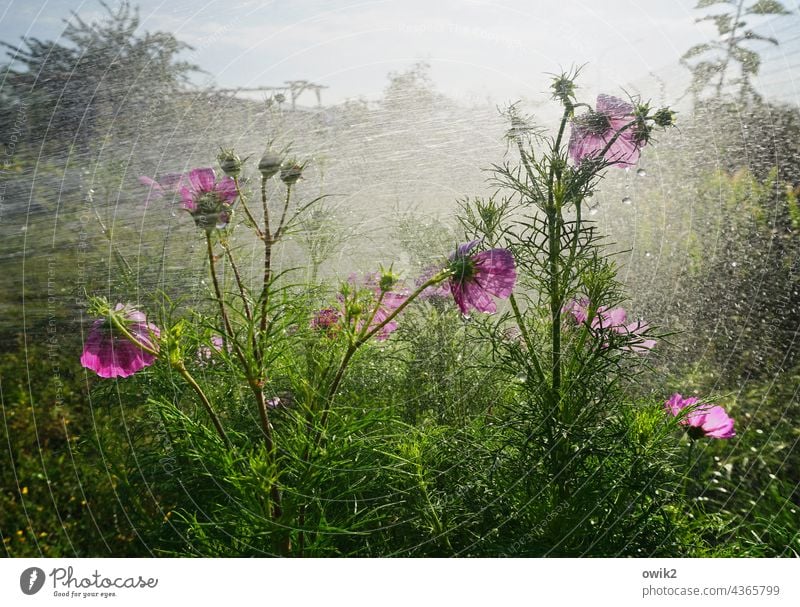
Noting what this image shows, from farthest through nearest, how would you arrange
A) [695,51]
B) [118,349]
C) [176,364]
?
[695,51] → [118,349] → [176,364]

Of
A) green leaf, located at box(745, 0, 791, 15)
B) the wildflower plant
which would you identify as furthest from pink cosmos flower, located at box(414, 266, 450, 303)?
green leaf, located at box(745, 0, 791, 15)

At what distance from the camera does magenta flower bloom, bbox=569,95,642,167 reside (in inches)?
32.6

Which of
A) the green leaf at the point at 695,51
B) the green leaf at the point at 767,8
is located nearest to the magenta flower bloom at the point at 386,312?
the green leaf at the point at 695,51

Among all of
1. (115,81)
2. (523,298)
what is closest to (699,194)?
(523,298)

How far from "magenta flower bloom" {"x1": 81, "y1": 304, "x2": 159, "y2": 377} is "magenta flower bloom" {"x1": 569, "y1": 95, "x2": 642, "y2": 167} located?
0.51 meters

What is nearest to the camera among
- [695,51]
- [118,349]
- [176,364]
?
[176,364]

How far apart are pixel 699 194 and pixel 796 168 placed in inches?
7.1

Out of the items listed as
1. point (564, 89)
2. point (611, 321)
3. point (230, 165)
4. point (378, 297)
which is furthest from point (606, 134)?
point (230, 165)

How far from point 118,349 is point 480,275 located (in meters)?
0.41

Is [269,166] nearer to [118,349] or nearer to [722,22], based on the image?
[118,349]

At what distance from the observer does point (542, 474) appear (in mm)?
810

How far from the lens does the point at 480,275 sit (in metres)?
0.76

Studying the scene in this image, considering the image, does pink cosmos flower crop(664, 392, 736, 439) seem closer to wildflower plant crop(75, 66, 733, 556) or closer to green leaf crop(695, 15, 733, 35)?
wildflower plant crop(75, 66, 733, 556)

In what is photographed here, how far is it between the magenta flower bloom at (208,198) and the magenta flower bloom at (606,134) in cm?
39
